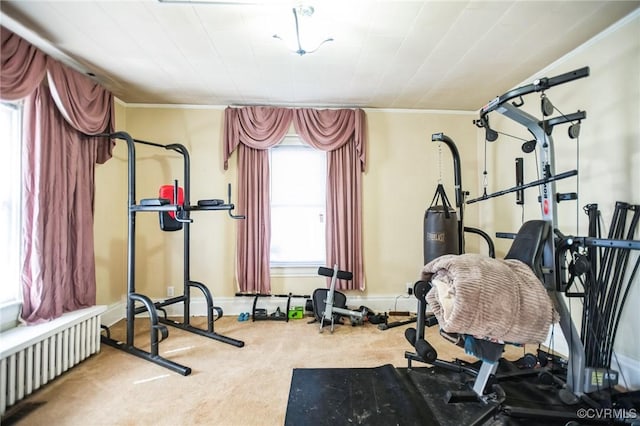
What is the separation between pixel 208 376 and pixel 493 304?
2.03 m

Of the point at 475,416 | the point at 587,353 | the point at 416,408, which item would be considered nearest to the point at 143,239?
the point at 416,408

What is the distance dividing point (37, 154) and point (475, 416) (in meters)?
3.57

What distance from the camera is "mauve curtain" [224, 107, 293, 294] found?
3.44 metres

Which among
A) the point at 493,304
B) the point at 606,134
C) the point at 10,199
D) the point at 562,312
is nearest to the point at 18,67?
the point at 10,199

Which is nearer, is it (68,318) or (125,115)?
(68,318)

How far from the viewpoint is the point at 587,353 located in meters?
1.91

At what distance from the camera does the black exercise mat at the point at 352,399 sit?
5.57ft

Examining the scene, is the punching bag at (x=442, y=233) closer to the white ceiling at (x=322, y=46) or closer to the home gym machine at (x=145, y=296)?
the white ceiling at (x=322, y=46)

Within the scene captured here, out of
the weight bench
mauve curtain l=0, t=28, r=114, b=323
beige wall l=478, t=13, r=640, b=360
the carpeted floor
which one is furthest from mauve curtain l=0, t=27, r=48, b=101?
beige wall l=478, t=13, r=640, b=360

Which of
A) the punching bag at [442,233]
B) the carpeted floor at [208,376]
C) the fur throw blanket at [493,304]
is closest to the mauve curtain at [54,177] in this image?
the carpeted floor at [208,376]

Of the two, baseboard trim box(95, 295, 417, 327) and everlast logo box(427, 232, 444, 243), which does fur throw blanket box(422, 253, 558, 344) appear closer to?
everlast logo box(427, 232, 444, 243)

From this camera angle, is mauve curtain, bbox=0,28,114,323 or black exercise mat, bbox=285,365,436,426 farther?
mauve curtain, bbox=0,28,114,323

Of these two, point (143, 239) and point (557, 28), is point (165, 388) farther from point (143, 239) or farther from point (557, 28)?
point (557, 28)

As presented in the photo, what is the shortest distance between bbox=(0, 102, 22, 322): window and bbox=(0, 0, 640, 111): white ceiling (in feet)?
2.08
